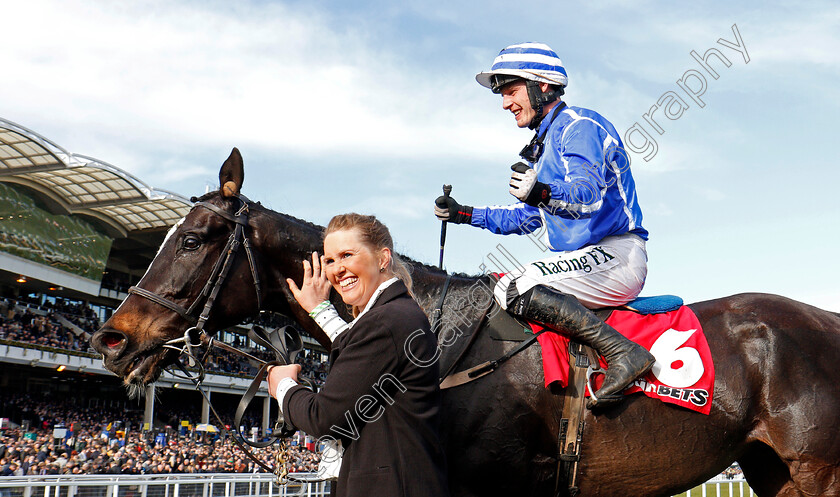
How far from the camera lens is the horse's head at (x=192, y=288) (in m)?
3.25

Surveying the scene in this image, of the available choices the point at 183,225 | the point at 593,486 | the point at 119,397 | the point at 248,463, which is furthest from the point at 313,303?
the point at 119,397

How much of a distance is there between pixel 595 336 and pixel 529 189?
0.68 meters

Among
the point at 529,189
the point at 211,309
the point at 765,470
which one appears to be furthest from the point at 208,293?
the point at 765,470

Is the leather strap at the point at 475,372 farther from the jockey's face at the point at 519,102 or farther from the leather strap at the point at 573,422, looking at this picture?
the jockey's face at the point at 519,102

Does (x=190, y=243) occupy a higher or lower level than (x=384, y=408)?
higher

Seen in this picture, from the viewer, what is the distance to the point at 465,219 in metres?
3.77

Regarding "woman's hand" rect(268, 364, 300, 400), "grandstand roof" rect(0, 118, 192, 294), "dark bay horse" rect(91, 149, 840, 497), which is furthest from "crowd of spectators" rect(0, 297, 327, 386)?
"woman's hand" rect(268, 364, 300, 400)

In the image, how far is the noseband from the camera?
3.29 m

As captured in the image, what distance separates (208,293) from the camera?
11.0ft

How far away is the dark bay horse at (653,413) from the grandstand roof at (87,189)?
2113 centimetres

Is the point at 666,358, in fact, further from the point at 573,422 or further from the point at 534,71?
the point at 534,71

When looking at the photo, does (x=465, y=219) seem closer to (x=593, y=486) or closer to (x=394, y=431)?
(x=593, y=486)

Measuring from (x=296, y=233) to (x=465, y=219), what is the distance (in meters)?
0.93

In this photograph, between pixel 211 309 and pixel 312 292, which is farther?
pixel 211 309
